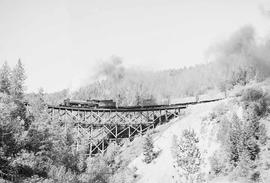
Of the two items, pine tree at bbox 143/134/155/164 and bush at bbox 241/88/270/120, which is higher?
bush at bbox 241/88/270/120

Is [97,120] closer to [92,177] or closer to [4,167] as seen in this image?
[92,177]

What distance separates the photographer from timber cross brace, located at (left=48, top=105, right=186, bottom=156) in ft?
151

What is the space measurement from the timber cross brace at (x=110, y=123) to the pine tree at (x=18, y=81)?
27.2 meters

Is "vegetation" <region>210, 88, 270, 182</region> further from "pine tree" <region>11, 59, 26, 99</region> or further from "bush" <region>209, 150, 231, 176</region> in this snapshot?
"pine tree" <region>11, 59, 26, 99</region>

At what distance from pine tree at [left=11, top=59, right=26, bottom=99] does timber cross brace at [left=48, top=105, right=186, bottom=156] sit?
89.3ft

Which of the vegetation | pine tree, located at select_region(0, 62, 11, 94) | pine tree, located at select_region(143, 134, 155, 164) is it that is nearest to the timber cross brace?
pine tree, located at select_region(143, 134, 155, 164)

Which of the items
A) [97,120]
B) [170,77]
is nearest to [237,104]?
[97,120]

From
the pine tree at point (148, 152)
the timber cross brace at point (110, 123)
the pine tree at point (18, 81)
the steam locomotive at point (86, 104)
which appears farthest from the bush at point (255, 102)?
the pine tree at point (18, 81)

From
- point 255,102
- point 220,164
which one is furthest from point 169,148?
point 255,102

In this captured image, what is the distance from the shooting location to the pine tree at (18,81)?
57.1 ft

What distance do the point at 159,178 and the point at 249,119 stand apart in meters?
10.6

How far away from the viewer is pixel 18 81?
58.3 feet

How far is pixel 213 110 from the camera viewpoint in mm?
40125

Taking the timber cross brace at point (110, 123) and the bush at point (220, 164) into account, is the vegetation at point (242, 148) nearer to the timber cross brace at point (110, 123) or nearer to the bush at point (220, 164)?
the bush at point (220, 164)
